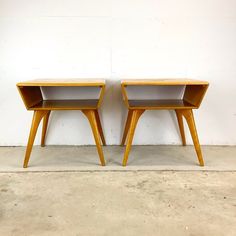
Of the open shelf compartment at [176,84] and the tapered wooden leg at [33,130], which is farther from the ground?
the open shelf compartment at [176,84]

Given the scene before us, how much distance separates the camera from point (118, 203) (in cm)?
144

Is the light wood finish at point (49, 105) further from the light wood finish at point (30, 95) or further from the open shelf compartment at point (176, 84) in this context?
the open shelf compartment at point (176, 84)

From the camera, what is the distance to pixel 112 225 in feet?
4.07

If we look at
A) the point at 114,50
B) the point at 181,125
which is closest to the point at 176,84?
the point at 181,125

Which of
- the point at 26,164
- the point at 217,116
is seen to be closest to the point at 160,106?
the point at 217,116

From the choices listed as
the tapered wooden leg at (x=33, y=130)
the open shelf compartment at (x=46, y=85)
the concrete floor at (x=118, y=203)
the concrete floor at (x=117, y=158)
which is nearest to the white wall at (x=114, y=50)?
the concrete floor at (x=117, y=158)

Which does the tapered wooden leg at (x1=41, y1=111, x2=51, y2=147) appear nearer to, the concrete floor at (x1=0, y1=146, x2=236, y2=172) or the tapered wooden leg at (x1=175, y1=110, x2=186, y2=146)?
the concrete floor at (x1=0, y1=146, x2=236, y2=172)

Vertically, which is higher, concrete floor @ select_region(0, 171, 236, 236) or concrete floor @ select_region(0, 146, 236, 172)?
concrete floor @ select_region(0, 171, 236, 236)

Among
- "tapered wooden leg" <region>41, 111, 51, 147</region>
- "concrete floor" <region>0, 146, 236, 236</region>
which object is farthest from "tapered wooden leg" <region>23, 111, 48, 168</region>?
"tapered wooden leg" <region>41, 111, 51, 147</region>

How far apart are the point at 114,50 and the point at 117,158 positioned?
38.3 inches

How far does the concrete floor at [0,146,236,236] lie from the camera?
1232 mm

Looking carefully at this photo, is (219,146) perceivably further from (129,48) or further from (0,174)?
(0,174)

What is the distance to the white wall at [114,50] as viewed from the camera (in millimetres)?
2258

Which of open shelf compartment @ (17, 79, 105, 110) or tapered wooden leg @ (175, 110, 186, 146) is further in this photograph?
tapered wooden leg @ (175, 110, 186, 146)
